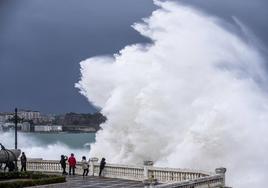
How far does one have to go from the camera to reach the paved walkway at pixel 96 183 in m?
25.0

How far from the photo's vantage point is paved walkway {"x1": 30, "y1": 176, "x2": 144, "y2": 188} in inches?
985

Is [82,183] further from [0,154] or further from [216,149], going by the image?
[216,149]

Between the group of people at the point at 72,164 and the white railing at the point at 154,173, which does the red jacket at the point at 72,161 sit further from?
the white railing at the point at 154,173

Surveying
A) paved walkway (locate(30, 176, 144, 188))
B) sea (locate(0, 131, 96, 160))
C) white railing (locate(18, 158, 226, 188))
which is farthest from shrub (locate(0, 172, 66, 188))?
sea (locate(0, 131, 96, 160))

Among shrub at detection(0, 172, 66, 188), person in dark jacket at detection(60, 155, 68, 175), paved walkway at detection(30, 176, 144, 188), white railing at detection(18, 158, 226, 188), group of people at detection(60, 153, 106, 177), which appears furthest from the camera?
person in dark jacket at detection(60, 155, 68, 175)

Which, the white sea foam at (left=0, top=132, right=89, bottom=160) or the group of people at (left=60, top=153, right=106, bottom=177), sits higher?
the white sea foam at (left=0, top=132, right=89, bottom=160)

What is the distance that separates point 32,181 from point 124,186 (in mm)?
3999

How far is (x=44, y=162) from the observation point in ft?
108

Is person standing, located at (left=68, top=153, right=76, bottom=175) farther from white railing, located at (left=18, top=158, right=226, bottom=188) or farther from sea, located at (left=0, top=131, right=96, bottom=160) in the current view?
sea, located at (left=0, top=131, right=96, bottom=160)

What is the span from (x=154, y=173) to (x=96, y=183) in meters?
2.76

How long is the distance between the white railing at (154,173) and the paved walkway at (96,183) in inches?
22.5

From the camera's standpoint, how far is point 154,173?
25.9 meters

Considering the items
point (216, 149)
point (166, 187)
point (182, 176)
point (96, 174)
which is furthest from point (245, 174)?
point (166, 187)

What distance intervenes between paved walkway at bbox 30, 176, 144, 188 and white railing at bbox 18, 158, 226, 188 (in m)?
0.57
